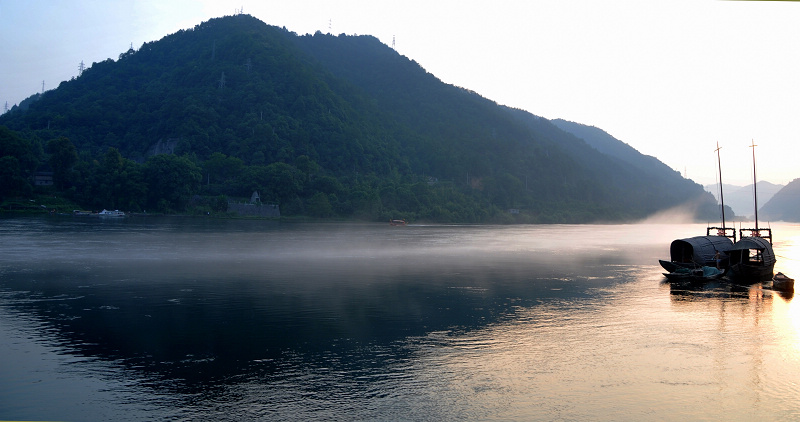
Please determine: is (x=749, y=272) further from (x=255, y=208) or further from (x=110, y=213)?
(x=110, y=213)

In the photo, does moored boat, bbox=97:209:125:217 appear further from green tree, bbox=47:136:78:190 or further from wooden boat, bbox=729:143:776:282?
wooden boat, bbox=729:143:776:282

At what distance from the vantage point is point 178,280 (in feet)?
126

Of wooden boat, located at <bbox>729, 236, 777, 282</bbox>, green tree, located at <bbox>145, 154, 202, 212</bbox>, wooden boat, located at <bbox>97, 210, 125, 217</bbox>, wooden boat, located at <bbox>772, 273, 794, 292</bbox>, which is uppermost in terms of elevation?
green tree, located at <bbox>145, 154, 202, 212</bbox>

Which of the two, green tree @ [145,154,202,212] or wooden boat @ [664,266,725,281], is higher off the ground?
green tree @ [145,154,202,212]

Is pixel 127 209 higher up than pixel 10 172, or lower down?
lower down

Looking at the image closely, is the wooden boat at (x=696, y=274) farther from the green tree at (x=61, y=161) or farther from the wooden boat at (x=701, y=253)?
the green tree at (x=61, y=161)

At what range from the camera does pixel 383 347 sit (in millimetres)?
21297

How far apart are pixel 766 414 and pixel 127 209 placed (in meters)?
163

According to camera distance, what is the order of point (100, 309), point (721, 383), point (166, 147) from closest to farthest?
point (721, 383) → point (100, 309) → point (166, 147)

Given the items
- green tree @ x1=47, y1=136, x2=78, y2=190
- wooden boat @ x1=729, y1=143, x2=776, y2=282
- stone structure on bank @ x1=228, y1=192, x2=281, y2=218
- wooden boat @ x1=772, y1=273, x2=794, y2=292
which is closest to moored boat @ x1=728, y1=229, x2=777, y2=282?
wooden boat @ x1=729, y1=143, x2=776, y2=282

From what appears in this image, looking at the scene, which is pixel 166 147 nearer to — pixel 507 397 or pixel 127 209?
pixel 127 209

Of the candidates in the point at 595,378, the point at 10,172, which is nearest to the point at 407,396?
the point at 595,378

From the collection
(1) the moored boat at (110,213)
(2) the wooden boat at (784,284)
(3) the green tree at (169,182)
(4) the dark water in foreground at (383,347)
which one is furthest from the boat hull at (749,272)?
(3) the green tree at (169,182)

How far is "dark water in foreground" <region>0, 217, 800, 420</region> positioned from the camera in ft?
50.0
